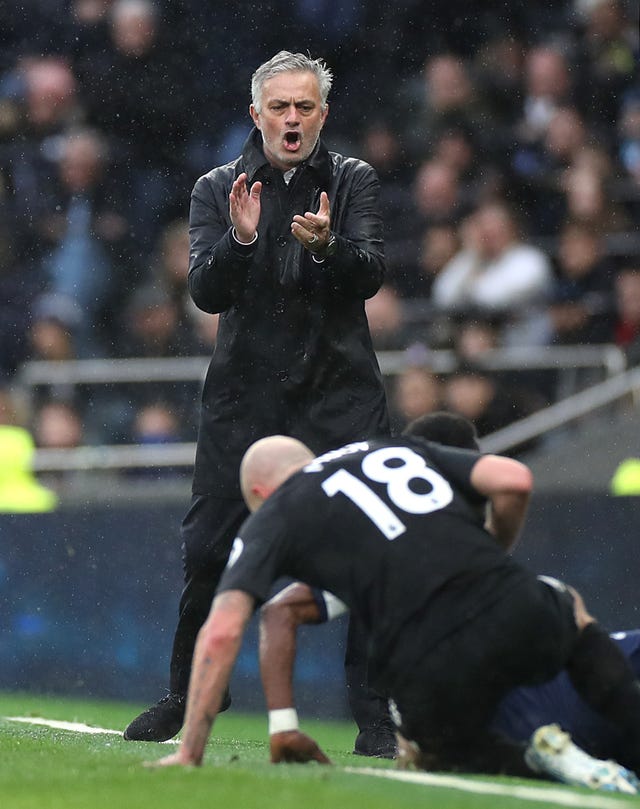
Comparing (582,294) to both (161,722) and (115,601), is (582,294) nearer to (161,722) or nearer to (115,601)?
(115,601)

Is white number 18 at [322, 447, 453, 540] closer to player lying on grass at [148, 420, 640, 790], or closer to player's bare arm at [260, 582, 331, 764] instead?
player lying on grass at [148, 420, 640, 790]

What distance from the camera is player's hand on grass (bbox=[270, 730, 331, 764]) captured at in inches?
210

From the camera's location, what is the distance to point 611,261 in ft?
36.7

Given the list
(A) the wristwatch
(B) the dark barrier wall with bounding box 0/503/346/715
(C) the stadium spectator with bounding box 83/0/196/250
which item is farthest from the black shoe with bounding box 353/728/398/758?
(C) the stadium spectator with bounding box 83/0/196/250

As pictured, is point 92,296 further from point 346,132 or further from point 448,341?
point 448,341

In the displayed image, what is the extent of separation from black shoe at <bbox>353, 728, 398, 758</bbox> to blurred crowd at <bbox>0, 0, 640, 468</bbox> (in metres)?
4.08

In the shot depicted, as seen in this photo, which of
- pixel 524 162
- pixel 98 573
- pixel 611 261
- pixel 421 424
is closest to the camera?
pixel 421 424

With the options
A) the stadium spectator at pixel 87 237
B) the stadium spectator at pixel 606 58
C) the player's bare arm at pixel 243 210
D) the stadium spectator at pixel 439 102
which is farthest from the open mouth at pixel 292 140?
the stadium spectator at pixel 87 237

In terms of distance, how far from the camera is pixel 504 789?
460 centimetres

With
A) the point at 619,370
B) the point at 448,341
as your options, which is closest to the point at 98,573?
the point at 448,341

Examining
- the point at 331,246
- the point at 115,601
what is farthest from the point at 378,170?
the point at 331,246

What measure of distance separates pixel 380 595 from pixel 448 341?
563 cm

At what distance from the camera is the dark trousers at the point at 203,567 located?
6668mm

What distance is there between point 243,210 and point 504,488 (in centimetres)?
177
